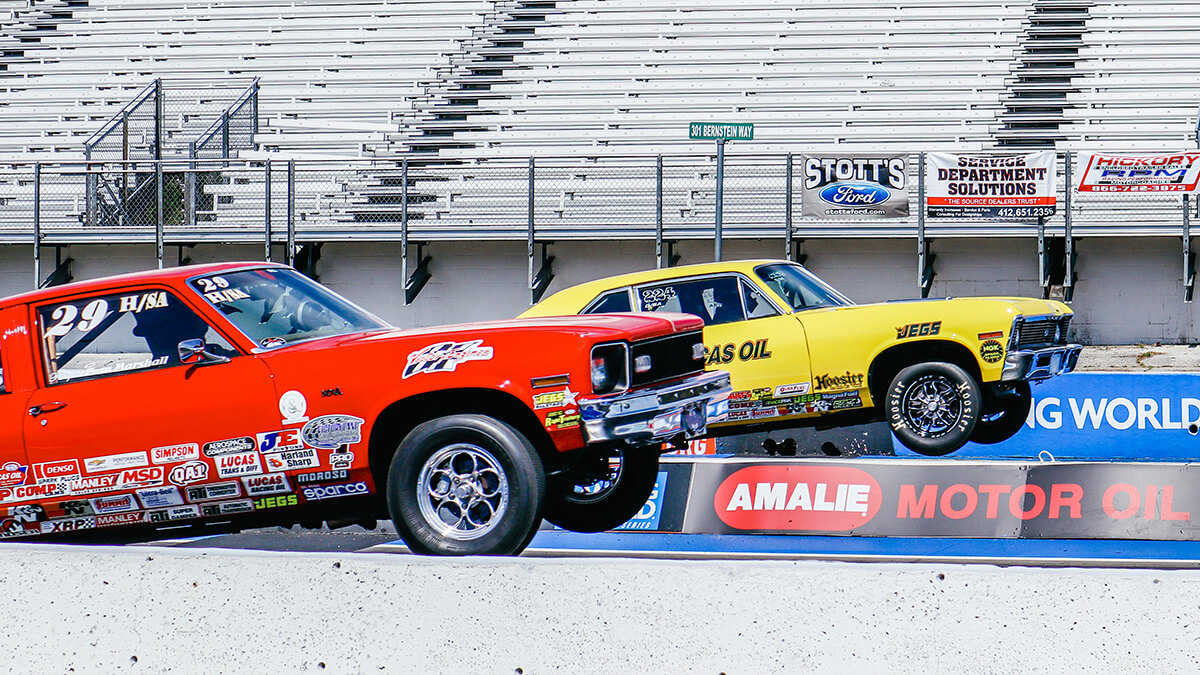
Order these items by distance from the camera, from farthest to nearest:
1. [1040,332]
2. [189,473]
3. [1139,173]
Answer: [1139,173]
[1040,332]
[189,473]

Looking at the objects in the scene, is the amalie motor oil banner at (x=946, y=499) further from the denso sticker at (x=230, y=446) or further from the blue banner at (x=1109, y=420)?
the denso sticker at (x=230, y=446)

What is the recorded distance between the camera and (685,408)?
582 cm

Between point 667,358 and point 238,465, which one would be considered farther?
point 667,358

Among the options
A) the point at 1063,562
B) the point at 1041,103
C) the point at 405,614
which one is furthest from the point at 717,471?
the point at 1041,103

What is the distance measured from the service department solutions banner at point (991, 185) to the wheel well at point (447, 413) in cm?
1245

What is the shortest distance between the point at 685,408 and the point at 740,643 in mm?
1805

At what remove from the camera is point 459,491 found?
5.45 m

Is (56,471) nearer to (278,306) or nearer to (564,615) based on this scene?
(278,306)

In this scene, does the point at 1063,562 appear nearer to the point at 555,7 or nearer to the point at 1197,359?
the point at 1197,359

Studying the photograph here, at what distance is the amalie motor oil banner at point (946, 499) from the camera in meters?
8.59

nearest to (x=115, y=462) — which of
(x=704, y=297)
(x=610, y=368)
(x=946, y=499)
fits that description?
(x=610, y=368)

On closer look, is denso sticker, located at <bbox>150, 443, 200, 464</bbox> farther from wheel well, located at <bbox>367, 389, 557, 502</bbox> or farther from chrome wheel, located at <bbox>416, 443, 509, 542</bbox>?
chrome wheel, located at <bbox>416, 443, 509, 542</bbox>

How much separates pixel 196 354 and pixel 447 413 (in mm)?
1169

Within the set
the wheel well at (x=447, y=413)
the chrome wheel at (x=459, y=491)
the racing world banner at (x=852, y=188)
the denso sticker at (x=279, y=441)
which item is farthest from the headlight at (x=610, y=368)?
the racing world banner at (x=852, y=188)
